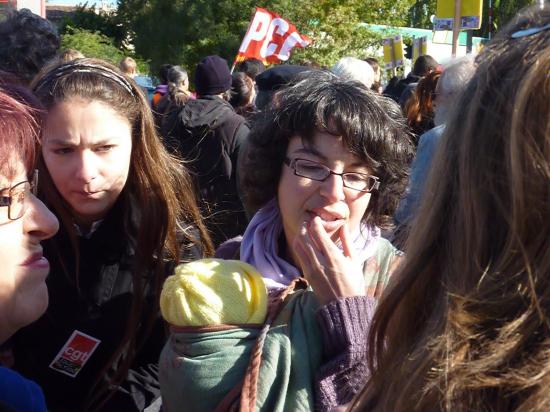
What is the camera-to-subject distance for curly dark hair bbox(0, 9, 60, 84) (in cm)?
340

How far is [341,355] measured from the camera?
59.0 inches

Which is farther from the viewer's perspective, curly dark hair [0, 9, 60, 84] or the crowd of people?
curly dark hair [0, 9, 60, 84]

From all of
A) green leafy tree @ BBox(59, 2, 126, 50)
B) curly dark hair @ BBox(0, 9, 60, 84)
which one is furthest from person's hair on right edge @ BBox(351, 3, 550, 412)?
green leafy tree @ BBox(59, 2, 126, 50)

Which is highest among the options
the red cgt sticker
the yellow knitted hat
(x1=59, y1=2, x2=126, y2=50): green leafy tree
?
the yellow knitted hat

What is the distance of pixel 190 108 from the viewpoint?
5254 mm

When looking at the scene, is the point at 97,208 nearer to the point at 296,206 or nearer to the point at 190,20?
the point at 296,206

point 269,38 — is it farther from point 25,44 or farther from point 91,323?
point 91,323

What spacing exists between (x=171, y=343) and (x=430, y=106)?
446 centimetres

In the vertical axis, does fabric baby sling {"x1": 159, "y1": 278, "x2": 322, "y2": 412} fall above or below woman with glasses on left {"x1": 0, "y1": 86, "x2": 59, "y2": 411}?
below

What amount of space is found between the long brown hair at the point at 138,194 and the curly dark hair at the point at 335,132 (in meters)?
0.29

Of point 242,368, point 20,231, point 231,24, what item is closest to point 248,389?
point 242,368

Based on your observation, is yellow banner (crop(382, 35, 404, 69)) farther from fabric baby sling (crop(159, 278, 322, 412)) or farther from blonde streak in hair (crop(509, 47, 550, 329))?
blonde streak in hair (crop(509, 47, 550, 329))

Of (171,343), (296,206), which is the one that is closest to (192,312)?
(171,343)

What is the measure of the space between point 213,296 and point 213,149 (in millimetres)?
3686
